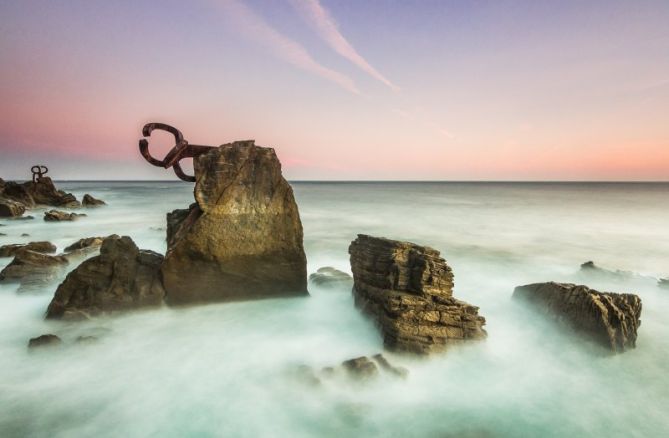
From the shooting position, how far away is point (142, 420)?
390 cm

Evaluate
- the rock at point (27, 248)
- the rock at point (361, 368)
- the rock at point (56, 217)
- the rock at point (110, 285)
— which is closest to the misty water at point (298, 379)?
the rock at point (361, 368)

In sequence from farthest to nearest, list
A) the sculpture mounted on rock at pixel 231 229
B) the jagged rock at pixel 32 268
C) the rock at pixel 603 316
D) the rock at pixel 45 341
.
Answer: the jagged rock at pixel 32 268, the sculpture mounted on rock at pixel 231 229, the rock at pixel 603 316, the rock at pixel 45 341

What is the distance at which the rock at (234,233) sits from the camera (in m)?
6.11

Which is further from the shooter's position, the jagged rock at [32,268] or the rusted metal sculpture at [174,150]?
the jagged rock at [32,268]

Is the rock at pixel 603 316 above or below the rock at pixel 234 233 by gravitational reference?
below

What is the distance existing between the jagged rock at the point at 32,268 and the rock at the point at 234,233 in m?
3.28

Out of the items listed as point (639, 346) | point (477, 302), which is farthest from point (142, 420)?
point (639, 346)

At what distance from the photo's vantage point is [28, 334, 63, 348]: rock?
504 cm

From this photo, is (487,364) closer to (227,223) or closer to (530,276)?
(227,223)

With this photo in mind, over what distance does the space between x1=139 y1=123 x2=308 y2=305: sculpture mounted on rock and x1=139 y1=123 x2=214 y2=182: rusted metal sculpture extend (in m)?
0.01

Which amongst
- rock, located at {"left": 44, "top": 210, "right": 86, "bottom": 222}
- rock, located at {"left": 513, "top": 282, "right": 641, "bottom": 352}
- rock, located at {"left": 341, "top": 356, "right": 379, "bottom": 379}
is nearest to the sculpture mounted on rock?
rock, located at {"left": 341, "top": 356, "right": 379, "bottom": 379}

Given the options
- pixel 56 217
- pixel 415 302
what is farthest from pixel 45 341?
pixel 56 217

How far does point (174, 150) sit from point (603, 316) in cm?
699

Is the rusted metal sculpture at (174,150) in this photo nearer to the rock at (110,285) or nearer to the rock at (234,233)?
the rock at (234,233)
